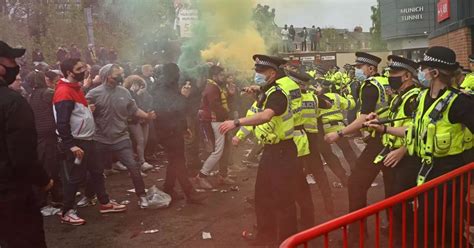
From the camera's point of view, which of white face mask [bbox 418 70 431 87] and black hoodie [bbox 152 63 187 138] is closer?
white face mask [bbox 418 70 431 87]

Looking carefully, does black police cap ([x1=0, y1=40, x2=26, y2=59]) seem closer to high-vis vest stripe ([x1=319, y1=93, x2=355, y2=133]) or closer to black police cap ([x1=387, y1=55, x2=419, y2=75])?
black police cap ([x1=387, y1=55, x2=419, y2=75])

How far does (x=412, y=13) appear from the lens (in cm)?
4619

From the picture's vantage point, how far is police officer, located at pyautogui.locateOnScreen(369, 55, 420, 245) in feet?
14.7

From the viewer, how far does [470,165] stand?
352 cm

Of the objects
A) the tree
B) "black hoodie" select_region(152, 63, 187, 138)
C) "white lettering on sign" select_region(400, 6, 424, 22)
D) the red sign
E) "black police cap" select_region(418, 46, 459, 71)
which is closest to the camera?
"black police cap" select_region(418, 46, 459, 71)

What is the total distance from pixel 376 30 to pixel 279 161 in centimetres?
4940

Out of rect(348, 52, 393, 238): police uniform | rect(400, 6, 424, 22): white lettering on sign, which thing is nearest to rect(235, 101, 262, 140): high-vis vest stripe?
rect(348, 52, 393, 238): police uniform

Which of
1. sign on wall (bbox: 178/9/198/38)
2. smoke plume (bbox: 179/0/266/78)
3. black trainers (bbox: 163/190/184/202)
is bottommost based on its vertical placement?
black trainers (bbox: 163/190/184/202)

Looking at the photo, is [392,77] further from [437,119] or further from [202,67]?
[202,67]

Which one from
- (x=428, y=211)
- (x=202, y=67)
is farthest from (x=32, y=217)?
(x=202, y=67)

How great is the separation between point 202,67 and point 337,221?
8.49m

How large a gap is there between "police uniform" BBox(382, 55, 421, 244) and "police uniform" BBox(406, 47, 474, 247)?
1.45ft

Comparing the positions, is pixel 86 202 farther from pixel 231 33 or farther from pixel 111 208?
pixel 231 33

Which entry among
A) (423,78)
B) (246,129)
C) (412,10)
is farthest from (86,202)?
(412,10)
